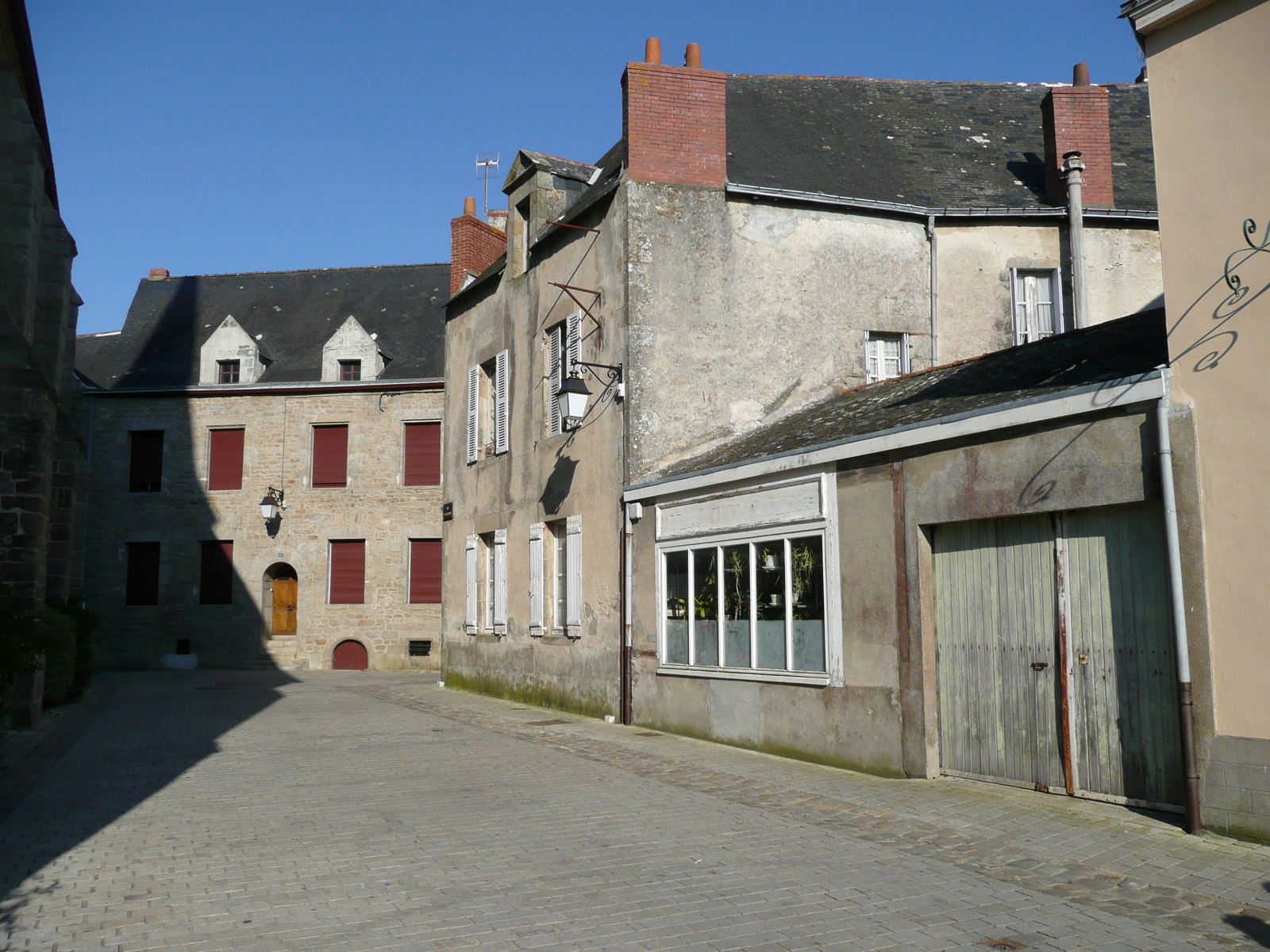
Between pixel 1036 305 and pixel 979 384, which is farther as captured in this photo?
pixel 1036 305

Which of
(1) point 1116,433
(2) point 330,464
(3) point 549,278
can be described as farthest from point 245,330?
(1) point 1116,433

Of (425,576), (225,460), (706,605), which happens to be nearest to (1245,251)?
(706,605)

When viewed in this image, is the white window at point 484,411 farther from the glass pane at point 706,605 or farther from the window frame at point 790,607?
the glass pane at point 706,605

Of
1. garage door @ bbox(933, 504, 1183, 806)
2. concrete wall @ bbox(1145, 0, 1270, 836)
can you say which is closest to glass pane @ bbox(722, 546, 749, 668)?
garage door @ bbox(933, 504, 1183, 806)

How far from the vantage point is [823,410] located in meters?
11.5

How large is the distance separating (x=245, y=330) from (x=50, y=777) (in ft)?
65.8

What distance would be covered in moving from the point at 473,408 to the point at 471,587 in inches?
114

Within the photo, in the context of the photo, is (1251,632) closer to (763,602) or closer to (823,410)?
(763,602)

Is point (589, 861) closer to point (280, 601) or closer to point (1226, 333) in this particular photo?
point (1226, 333)

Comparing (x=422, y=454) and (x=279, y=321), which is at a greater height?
(x=279, y=321)

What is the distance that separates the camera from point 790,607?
9.66 metres

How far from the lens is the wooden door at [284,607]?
2520 cm

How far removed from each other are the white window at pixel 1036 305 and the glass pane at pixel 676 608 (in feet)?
19.0

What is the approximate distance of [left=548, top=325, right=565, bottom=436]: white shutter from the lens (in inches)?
581
